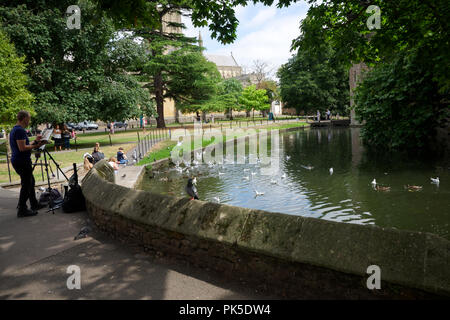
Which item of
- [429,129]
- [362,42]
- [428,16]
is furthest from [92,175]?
[429,129]

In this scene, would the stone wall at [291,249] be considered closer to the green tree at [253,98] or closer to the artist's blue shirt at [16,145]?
the artist's blue shirt at [16,145]

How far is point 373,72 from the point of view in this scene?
51.9 feet

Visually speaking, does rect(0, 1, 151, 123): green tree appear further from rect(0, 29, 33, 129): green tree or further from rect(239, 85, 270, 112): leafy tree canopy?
rect(239, 85, 270, 112): leafy tree canopy

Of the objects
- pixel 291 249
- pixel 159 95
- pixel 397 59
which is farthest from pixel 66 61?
pixel 291 249

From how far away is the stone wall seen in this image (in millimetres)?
2492

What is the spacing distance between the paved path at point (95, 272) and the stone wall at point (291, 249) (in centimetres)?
19

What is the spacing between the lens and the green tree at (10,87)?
49.1ft

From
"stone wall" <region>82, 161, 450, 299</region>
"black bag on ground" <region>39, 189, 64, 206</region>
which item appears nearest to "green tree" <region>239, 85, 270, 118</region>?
"black bag on ground" <region>39, 189, 64, 206</region>

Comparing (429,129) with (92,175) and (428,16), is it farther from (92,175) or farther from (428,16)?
(92,175)

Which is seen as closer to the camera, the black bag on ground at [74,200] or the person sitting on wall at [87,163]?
the black bag on ground at [74,200]

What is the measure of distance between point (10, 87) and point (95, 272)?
1536 cm

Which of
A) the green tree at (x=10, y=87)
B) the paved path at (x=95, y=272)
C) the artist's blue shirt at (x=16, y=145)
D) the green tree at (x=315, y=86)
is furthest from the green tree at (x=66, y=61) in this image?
the green tree at (x=315, y=86)

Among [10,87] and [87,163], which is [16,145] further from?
[10,87]

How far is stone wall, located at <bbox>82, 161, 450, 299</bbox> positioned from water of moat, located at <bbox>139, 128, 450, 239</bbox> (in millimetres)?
4185
